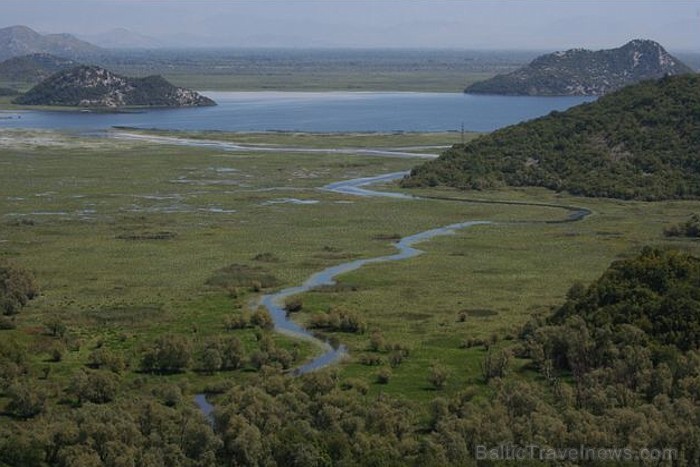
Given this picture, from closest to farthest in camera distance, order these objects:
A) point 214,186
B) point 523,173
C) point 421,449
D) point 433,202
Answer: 1. point 421,449
2. point 433,202
3. point 214,186
4. point 523,173

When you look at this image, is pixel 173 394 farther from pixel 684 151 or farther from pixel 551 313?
pixel 684 151

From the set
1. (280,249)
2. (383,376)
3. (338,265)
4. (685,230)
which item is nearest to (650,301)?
(383,376)

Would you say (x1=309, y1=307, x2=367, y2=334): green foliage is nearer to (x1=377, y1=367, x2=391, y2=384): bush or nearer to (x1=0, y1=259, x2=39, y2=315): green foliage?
(x1=377, y1=367, x2=391, y2=384): bush

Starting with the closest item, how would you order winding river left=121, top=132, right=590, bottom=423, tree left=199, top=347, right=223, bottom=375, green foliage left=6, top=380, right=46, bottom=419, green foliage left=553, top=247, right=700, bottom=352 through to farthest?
1. green foliage left=6, top=380, right=46, bottom=419
2. green foliage left=553, top=247, right=700, bottom=352
3. tree left=199, top=347, right=223, bottom=375
4. winding river left=121, top=132, right=590, bottom=423

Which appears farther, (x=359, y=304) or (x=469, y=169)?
(x=469, y=169)

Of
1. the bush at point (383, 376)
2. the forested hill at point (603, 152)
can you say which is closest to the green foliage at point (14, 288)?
the bush at point (383, 376)

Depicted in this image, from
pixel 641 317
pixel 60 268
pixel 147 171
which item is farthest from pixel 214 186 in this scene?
pixel 641 317

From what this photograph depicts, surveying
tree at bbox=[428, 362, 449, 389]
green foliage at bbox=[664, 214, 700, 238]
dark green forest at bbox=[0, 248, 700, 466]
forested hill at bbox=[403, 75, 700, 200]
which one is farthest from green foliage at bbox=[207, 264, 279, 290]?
forested hill at bbox=[403, 75, 700, 200]
